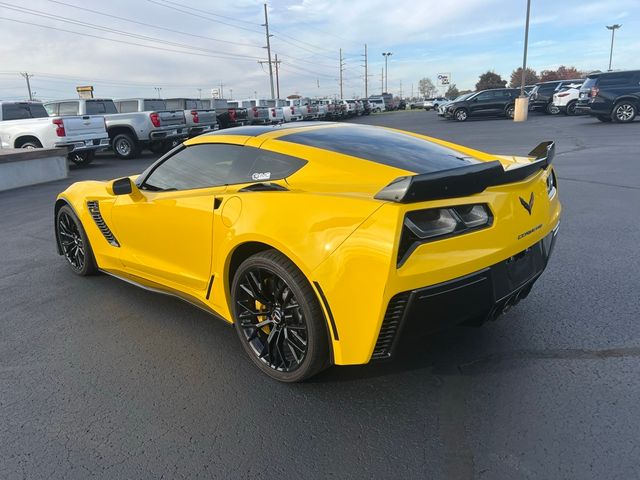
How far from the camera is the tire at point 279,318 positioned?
8.24ft

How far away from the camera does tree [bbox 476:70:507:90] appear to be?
3469 inches

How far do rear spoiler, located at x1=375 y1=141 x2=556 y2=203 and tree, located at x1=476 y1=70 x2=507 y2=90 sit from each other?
93539mm

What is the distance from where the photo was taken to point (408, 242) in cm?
223

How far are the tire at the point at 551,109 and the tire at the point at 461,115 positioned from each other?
15.4 feet

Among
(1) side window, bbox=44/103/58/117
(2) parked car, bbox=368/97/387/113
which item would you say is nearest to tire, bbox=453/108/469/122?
(1) side window, bbox=44/103/58/117

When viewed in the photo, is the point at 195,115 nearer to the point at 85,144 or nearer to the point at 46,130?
the point at 85,144

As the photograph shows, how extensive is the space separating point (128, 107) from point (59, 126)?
14.9 ft

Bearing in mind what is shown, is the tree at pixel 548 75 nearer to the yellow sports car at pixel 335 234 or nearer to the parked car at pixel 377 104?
the parked car at pixel 377 104

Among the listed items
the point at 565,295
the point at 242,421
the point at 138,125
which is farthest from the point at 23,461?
the point at 138,125

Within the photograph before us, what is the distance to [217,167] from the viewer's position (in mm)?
3324

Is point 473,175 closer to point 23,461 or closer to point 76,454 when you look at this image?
point 76,454

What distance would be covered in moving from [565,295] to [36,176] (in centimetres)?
1153

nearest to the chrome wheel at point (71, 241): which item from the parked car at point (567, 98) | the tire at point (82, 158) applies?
the tire at point (82, 158)

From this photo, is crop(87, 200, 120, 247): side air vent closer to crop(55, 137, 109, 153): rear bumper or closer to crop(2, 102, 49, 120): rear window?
crop(55, 137, 109, 153): rear bumper
